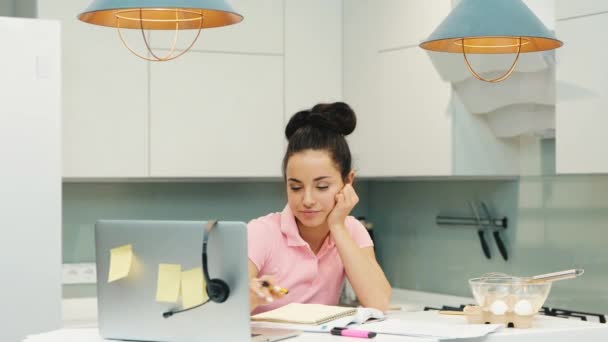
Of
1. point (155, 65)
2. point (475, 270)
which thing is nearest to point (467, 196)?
point (475, 270)

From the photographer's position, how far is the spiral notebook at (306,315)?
6.69ft

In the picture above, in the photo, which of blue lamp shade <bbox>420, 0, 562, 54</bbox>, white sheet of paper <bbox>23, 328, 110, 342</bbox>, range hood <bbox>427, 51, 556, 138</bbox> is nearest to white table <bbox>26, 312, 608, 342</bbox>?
white sheet of paper <bbox>23, 328, 110, 342</bbox>

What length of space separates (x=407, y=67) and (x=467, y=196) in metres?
0.64

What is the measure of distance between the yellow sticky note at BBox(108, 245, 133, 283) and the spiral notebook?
0.32 meters

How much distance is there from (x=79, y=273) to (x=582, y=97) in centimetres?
212

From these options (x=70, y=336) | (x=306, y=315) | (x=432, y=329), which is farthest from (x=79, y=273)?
(x=432, y=329)

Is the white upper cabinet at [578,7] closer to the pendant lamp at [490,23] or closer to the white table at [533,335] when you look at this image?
the pendant lamp at [490,23]

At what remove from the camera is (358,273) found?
258cm

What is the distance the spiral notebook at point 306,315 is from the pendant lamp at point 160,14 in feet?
2.15

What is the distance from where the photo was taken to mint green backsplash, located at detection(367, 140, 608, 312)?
11.5 ft

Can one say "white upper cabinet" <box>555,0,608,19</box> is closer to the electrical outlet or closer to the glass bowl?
the glass bowl

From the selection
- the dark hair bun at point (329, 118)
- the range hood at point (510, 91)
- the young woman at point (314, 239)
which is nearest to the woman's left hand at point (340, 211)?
the young woman at point (314, 239)

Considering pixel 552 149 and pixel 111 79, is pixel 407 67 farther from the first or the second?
pixel 111 79

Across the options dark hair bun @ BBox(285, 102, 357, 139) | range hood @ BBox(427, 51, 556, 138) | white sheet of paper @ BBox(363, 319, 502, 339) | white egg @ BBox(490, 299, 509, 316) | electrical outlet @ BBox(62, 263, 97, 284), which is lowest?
electrical outlet @ BBox(62, 263, 97, 284)
